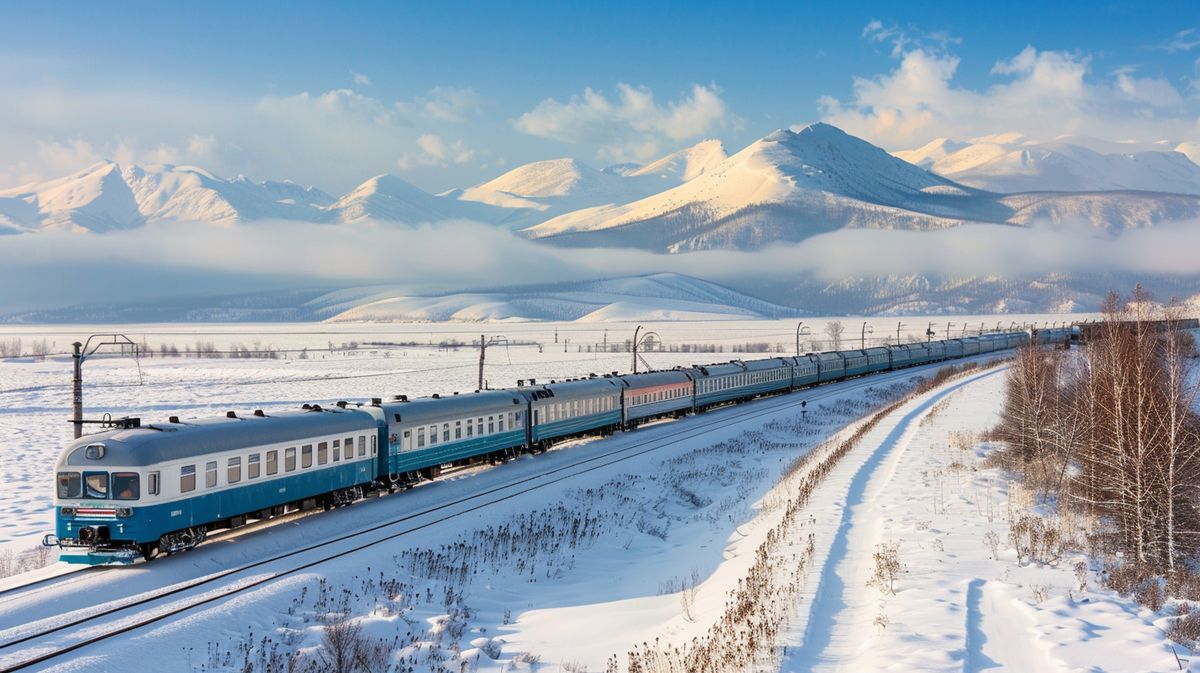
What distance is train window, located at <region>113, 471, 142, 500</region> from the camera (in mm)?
24312

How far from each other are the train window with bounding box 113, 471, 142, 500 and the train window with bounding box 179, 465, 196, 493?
125cm

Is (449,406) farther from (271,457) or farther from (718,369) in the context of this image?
(718,369)

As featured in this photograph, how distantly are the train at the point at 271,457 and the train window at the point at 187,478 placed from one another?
26 millimetres

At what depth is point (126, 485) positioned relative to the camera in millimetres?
24406

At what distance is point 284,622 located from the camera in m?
21.0

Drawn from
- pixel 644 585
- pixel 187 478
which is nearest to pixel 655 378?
pixel 644 585

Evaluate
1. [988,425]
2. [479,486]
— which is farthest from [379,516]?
[988,425]

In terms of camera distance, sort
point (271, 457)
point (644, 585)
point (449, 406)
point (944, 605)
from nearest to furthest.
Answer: point (944, 605)
point (644, 585)
point (271, 457)
point (449, 406)

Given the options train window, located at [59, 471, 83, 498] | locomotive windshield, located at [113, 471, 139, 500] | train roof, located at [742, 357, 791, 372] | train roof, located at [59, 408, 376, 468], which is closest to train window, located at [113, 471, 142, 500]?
locomotive windshield, located at [113, 471, 139, 500]

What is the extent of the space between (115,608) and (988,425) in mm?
41079

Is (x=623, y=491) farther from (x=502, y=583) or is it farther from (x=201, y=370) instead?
(x=201, y=370)

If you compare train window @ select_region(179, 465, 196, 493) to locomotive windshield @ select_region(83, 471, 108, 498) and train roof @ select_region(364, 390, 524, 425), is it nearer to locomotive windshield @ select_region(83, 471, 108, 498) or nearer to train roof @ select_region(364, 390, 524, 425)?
locomotive windshield @ select_region(83, 471, 108, 498)

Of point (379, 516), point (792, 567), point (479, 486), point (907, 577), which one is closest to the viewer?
point (907, 577)

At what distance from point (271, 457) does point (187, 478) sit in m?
3.52
